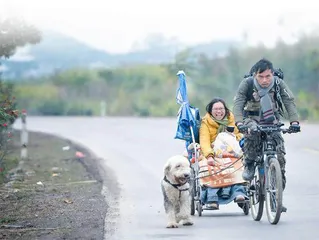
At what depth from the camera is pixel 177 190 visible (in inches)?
498

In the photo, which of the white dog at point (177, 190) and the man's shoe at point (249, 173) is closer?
the white dog at point (177, 190)

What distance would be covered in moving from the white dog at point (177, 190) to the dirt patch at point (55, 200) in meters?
0.90

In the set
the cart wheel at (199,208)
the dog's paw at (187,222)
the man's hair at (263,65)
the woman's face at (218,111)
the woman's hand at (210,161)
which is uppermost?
the man's hair at (263,65)

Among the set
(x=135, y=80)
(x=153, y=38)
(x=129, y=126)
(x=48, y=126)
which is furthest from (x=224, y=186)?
(x=153, y=38)

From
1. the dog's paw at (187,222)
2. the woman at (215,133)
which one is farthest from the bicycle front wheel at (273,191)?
the dog's paw at (187,222)

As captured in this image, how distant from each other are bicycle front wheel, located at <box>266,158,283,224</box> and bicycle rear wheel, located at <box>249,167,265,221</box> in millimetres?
192

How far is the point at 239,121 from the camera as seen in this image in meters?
12.5

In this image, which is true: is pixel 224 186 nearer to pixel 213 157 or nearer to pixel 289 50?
pixel 213 157

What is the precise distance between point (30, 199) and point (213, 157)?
14.3 ft

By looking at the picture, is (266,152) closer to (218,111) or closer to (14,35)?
(218,111)

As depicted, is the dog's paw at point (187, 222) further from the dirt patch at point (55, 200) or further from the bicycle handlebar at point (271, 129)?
the bicycle handlebar at point (271, 129)

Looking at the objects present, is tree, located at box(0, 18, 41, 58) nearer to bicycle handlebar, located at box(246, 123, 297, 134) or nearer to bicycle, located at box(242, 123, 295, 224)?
bicycle, located at box(242, 123, 295, 224)

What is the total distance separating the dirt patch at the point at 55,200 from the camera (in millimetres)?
12625

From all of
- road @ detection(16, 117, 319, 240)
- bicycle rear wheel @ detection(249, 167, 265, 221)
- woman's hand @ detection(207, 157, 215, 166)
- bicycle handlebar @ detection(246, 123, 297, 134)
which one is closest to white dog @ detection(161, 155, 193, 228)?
road @ detection(16, 117, 319, 240)
